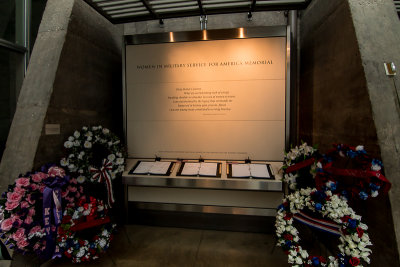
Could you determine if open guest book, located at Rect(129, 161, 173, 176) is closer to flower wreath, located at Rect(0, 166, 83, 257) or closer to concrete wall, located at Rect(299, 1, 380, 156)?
flower wreath, located at Rect(0, 166, 83, 257)

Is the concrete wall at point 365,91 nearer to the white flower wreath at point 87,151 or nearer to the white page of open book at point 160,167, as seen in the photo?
the white page of open book at point 160,167

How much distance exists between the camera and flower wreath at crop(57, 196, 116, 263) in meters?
2.07

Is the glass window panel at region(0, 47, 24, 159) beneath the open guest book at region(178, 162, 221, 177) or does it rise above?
above

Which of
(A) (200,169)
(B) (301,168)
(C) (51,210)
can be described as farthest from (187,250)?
(B) (301,168)

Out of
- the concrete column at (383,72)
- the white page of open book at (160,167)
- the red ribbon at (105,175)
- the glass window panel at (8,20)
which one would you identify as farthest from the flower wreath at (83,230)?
the glass window panel at (8,20)

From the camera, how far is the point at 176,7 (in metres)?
2.99

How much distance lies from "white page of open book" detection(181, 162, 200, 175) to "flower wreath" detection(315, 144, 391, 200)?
147cm

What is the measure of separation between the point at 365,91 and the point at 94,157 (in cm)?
317

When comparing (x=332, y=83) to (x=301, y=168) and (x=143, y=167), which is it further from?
(x=143, y=167)

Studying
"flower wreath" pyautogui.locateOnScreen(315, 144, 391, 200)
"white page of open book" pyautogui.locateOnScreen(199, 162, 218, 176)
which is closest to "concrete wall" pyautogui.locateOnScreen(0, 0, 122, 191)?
"white page of open book" pyautogui.locateOnScreen(199, 162, 218, 176)

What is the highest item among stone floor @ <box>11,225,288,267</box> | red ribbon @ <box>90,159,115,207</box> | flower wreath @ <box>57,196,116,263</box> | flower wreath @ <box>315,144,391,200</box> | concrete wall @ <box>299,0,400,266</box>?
concrete wall @ <box>299,0,400,266</box>

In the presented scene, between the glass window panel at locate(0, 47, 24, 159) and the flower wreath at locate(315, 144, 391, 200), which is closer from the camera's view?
the flower wreath at locate(315, 144, 391, 200)

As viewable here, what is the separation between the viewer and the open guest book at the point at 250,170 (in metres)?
2.55

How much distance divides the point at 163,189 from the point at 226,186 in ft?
3.86
